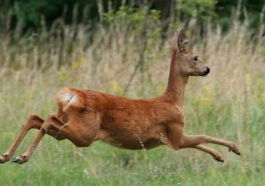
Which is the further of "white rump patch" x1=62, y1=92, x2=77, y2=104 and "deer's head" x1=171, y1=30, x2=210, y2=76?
"deer's head" x1=171, y1=30, x2=210, y2=76

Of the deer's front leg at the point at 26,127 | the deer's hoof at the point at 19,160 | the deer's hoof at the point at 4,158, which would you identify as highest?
the deer's front leg at the point at 26,127

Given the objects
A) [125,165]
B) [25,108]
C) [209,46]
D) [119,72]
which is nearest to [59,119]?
[125,165]

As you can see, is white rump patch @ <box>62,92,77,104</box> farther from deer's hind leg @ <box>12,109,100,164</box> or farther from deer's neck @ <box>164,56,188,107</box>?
deer's neck @ <box>164,56,188,107</box>

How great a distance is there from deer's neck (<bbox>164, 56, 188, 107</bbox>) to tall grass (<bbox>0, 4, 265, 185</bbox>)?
567 millimetres

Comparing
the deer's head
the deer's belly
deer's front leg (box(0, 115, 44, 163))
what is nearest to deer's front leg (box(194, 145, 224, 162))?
the deer's belly

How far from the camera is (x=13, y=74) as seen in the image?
1096cm

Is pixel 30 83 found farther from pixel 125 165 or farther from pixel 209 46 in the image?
pixel 125 165

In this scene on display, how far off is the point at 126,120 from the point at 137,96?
2478 mm

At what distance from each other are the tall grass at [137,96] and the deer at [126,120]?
232mm

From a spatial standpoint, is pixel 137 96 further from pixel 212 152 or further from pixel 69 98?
pixel 69 98

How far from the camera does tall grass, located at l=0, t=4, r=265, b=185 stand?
7.45 m

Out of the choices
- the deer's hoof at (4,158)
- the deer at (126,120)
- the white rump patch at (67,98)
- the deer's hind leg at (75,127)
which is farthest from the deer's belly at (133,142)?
the deer's hoof at (4,158)

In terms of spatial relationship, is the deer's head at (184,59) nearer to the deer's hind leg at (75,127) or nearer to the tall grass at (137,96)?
the tall grass at (137,96)

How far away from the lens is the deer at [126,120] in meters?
7.20
